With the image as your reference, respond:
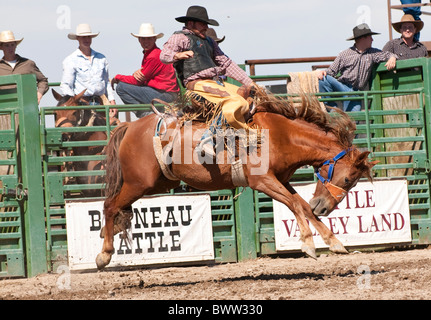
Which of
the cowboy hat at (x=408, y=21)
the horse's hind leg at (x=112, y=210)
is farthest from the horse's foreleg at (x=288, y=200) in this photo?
the cowboy hat at (x=408, y=21)

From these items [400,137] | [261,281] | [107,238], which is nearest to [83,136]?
[107,238]

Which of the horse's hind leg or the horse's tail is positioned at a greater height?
the horse's tail

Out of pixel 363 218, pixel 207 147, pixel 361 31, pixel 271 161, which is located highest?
pixel 361 31

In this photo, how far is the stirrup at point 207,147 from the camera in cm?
705

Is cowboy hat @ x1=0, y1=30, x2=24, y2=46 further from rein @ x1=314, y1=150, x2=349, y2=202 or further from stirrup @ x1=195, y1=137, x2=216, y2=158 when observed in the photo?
rein @ x1=314, y1=150, x2=349, y2=202

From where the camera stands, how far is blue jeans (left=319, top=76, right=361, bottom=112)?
9.70 m

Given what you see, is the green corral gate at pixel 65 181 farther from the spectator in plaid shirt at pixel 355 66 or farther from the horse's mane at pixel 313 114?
the horse's mane at pixel 313 114

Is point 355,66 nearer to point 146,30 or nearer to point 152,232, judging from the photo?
point 146,30

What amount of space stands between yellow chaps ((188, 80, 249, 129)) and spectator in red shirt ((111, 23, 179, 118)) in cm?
174

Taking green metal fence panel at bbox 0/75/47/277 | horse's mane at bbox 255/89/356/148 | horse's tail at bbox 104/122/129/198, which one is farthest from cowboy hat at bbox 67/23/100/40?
horse's mane at bbox 255/89/356/148

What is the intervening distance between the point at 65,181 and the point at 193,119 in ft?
7.35

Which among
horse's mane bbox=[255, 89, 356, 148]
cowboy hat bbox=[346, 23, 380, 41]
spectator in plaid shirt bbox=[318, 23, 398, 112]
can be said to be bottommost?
horse's mane bbox=[255, 89, 356, 148]

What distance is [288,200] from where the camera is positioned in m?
6.81
